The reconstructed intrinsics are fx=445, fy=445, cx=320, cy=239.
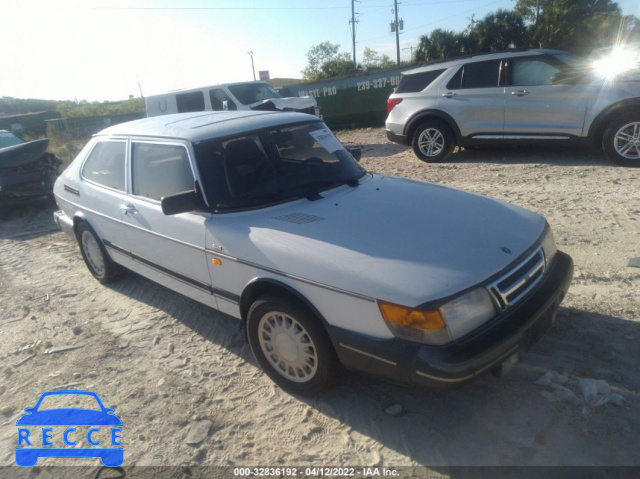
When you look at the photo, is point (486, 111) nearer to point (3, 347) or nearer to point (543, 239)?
point (543, 239)

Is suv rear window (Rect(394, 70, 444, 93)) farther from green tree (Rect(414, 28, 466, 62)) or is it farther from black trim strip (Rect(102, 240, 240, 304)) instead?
green tree (Rect(414, 28, 466, 62))

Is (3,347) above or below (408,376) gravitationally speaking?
below

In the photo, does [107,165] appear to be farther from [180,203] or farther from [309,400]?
[309,400]

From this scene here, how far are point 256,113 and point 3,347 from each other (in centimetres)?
297

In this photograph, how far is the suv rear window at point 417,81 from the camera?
8.37m

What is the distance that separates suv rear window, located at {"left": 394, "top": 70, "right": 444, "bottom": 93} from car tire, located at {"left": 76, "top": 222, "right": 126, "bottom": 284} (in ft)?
20.8

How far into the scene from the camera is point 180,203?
297 cm

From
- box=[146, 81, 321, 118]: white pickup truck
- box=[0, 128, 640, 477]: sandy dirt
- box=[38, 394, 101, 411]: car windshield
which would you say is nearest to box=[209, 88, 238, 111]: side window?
box=[146, 81, 321, 118]: white pickup truck

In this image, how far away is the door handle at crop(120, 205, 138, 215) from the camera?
3.73m

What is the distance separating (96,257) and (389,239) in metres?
3.54

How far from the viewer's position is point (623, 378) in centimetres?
265

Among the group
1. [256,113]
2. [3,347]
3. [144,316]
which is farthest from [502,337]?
[3,347]

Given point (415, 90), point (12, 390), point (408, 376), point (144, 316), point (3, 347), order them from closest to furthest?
point (408, 376)
point (12, 390)
point (3, 347)
point (144, 316)
point (415, 90)

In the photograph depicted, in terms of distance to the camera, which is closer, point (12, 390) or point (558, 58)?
point (12, 390)
